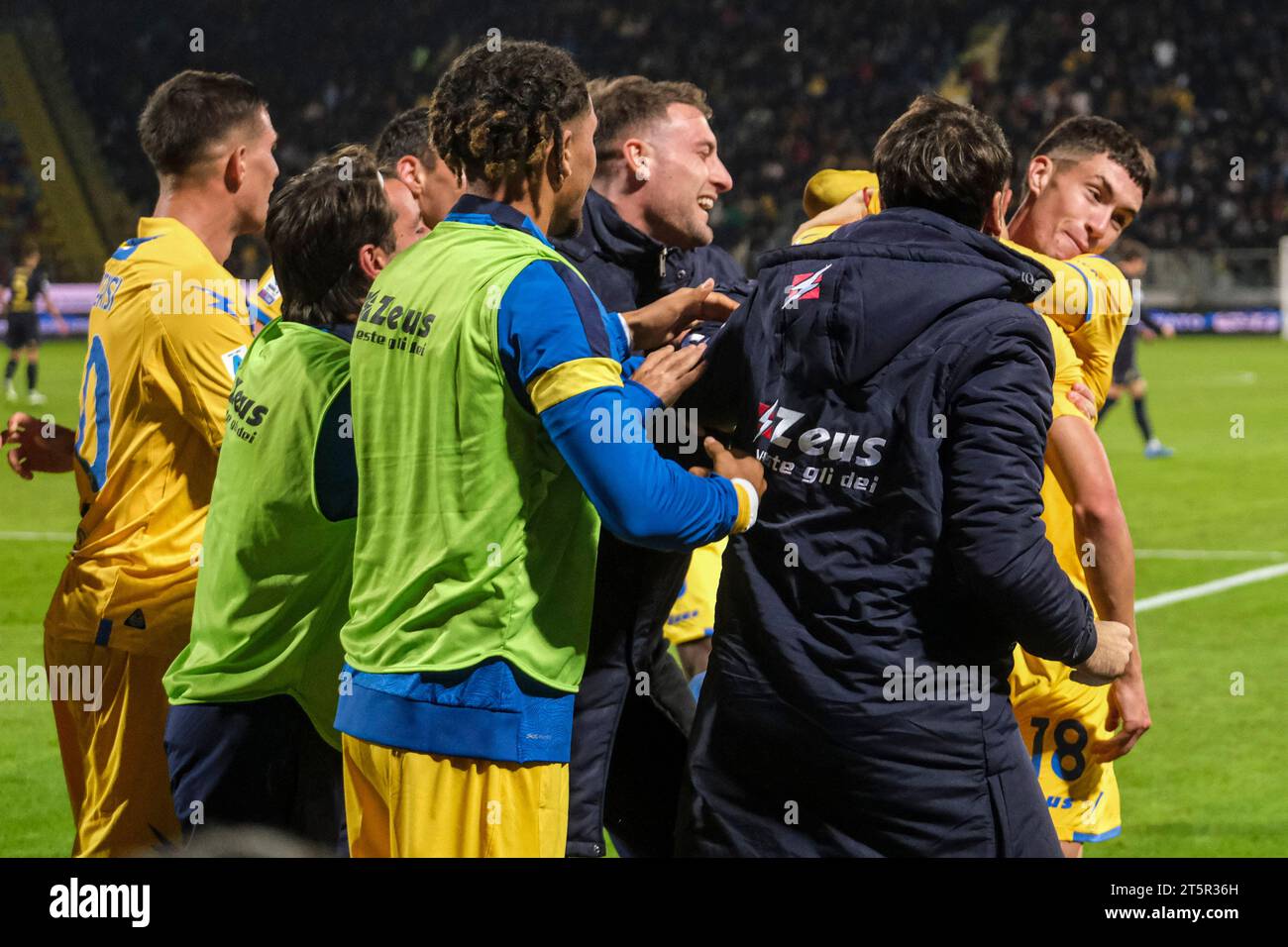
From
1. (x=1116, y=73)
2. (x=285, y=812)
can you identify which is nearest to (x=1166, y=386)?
(x=1116, y=73)

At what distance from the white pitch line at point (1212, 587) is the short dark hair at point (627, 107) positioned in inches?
245

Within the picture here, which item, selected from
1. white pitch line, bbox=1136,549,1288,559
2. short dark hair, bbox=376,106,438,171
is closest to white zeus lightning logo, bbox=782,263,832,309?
short dark hair, bbox=376,106,438,171

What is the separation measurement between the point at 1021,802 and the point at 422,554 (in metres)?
1.22

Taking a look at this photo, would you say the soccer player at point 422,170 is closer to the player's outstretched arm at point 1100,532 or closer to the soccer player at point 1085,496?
the soccer player at point 1085,496

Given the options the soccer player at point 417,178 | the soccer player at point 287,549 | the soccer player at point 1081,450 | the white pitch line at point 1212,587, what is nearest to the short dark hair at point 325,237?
the soccer player at point 287,549

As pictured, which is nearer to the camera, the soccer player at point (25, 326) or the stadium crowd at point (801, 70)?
the soccer player at point (25, 326)

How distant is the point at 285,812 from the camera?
154 inches

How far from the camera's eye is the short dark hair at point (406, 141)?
15.9 ft

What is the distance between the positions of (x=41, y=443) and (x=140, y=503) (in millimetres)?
554

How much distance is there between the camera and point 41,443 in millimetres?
4676

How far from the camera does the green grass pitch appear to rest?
613 centimetres

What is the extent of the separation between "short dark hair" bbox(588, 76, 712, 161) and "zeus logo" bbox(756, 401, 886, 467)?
1.38m

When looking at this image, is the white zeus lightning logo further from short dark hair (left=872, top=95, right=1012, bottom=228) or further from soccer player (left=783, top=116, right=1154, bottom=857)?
soccer player (left=783, top=116, right=1154, bottom=857)
